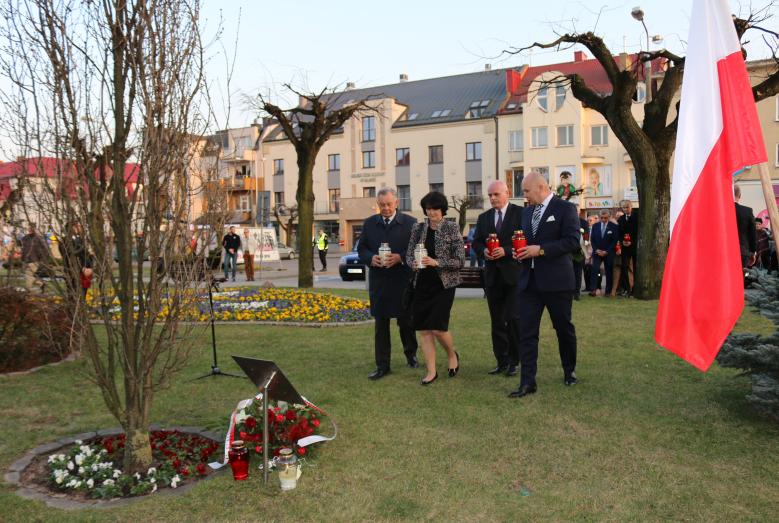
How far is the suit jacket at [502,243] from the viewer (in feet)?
23.7

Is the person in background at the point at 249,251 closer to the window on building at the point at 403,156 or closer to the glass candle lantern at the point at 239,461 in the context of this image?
the glass candle lantern at the point at 239,461

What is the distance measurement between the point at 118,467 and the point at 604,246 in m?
12.2

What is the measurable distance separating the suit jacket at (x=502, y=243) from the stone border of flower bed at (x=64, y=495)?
3.40 metres

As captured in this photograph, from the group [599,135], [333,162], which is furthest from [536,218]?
[333,162]

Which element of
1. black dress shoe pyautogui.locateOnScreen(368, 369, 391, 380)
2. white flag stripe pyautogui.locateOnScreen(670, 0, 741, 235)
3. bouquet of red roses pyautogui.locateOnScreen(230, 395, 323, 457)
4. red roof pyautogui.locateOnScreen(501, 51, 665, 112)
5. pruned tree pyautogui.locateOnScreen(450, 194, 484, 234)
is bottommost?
black dress shoe pyautogui.locateOnScreen(368, 369, 391, 380)

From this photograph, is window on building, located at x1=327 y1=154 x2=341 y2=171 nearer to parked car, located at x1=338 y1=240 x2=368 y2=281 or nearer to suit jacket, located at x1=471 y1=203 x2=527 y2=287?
parked car, located at x1=338 y1=240 x2=368 y2=281

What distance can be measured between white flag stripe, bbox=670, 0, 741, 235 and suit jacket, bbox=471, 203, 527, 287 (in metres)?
3.53

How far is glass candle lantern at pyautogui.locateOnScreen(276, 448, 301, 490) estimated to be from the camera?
4.30 m

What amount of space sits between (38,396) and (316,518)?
4224mm

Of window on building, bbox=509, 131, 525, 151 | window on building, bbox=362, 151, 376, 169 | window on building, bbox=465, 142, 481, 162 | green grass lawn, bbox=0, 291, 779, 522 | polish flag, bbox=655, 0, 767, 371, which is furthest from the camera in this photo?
window on building, bbox=362, 151, 376, 169

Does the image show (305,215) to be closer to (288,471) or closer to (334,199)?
(288,471)

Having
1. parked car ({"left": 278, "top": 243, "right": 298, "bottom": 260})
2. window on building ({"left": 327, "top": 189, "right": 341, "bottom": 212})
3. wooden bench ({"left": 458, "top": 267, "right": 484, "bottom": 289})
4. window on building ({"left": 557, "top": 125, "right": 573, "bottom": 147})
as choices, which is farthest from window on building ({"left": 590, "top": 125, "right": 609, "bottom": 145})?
wooden bench ({"left": 458, "top": 267, "right": 484, "bottom": 289})

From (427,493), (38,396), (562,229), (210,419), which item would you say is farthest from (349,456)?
(38,396)

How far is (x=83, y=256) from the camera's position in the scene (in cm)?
428
